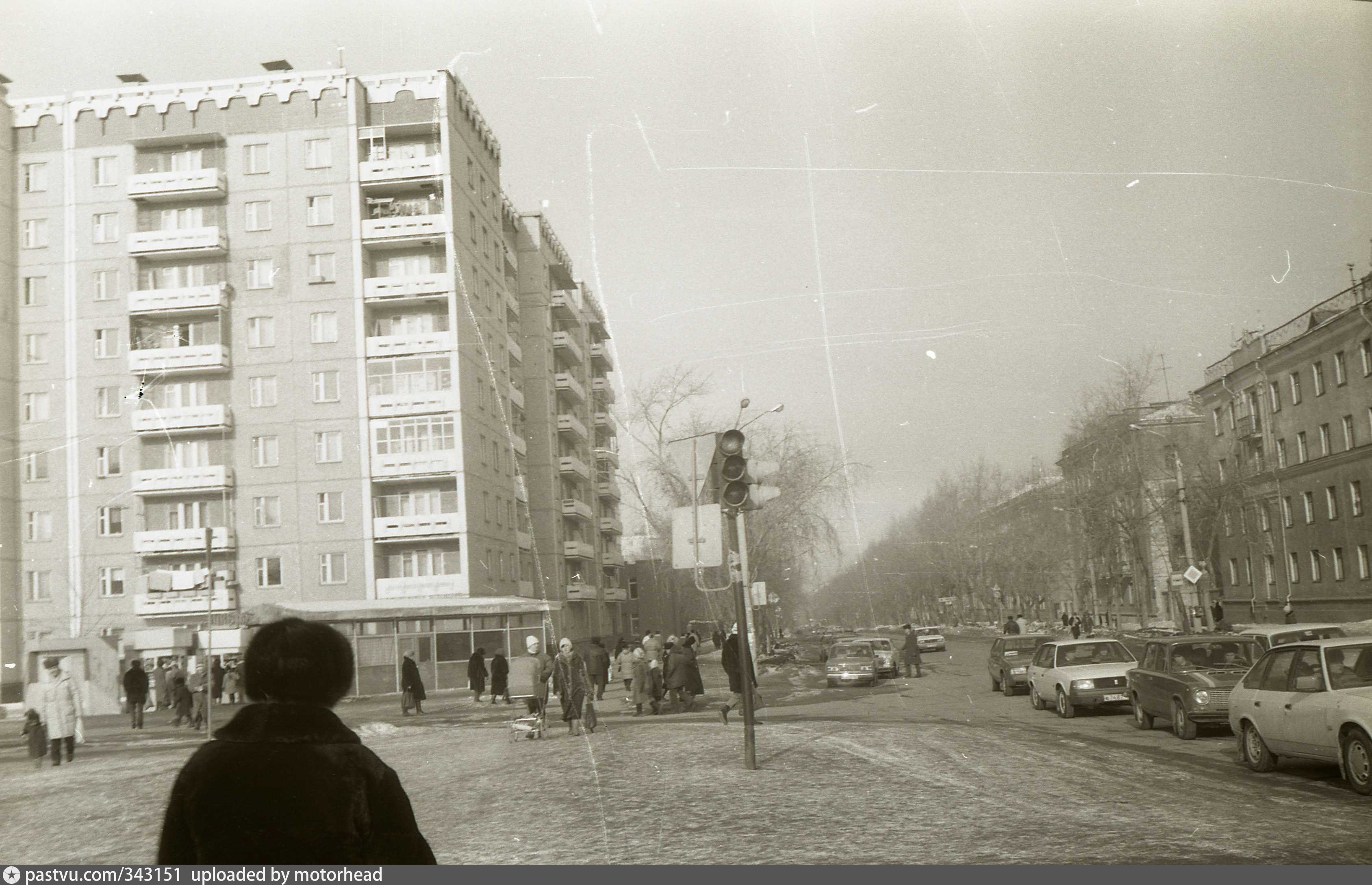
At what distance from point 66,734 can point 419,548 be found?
416 centimetres

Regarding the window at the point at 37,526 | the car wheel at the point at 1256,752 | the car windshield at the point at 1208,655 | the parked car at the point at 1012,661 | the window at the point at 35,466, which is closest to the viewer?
the car wheel at the point at 1256,752

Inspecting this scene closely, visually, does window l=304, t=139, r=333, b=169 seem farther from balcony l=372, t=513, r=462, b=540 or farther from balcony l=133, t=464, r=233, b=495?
balcony l=372, t=513, r=462, b=540

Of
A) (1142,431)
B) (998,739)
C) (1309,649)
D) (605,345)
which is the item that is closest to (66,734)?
(605,345)

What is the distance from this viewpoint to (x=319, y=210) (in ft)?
43.7

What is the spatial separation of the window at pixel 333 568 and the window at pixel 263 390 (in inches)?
73.5

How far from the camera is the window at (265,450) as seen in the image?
12391 millimetres

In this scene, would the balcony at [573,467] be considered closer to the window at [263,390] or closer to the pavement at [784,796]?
the pavement at [784,796]

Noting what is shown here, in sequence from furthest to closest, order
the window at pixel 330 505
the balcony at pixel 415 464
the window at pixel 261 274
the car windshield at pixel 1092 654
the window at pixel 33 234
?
the car windshield at pixel 1092 654 < the balcony at pixel 415 464 < the window at pixel 330 505 < the window at pixel 261 274 < the window at pixel 33 234

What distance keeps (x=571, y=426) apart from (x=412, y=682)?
44.4 feet

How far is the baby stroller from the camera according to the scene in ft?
49.1

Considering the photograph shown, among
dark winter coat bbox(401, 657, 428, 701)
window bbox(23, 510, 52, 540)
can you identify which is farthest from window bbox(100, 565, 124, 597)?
dark winter coat bbox(401, 657, 428, 701)

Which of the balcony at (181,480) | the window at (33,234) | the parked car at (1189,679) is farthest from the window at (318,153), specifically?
the parked car at (1189,679)

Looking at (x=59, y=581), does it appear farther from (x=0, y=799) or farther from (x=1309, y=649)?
(x=1309, y=649)

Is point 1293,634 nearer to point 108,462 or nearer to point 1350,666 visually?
point 1350,666
